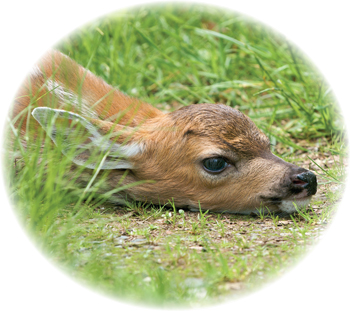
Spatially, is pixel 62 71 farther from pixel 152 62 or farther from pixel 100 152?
pixel 152 62

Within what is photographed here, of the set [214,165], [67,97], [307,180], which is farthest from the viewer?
[67,97]

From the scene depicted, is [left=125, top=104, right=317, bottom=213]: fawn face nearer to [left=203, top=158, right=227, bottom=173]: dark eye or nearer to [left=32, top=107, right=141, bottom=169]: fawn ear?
[left=203, top=158, right=227, bottom=173]: dark eye

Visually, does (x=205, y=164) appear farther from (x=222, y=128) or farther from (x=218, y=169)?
(x=222, y=128)

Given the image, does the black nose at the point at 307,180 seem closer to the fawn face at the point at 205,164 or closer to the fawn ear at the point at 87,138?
the fawn face at the point at 205,164

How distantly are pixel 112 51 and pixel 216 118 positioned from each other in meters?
4.11

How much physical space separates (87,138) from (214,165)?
154 centimetres

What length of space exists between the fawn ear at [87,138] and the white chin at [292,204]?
1813 mm

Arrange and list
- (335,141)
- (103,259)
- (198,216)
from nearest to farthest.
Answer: (103,259)
(198,216)
(335,141)

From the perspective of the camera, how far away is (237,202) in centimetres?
514

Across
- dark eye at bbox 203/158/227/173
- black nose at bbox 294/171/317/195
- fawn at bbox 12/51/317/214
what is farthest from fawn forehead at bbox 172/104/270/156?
black nose at bbox 294/171/317/195

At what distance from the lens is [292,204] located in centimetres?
508

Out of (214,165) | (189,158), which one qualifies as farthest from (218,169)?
(189,158)

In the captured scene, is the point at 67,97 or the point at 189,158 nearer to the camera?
the point at 189,158

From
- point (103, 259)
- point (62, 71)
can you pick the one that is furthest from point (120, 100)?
point (103, 259)
